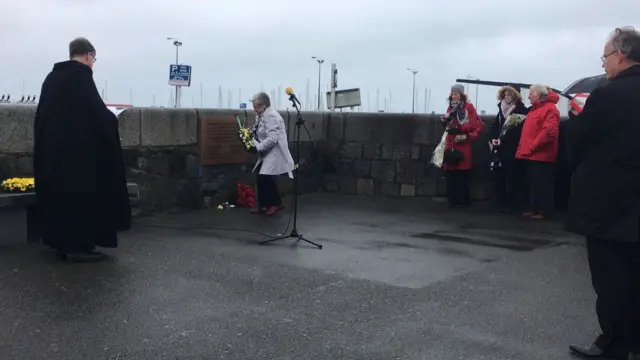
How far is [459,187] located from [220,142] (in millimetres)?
3584

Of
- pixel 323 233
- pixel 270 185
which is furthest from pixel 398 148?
pixel 323 233

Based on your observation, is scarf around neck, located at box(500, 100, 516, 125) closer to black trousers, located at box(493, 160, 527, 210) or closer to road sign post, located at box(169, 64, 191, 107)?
black trousers, located at box(493, 160, 527, 210)

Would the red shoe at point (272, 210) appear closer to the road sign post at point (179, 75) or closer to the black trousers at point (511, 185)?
the black trousers at point (511, 185)

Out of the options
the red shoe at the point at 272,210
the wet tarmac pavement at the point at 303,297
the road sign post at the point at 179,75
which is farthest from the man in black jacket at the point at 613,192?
the road sign post at the point at 179,75

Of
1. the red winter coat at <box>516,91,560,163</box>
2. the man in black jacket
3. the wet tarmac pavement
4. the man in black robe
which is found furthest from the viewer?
the red winter coat at <box>516,91,560,163</box>

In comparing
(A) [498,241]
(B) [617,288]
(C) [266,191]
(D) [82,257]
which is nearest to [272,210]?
(C) [266,191]

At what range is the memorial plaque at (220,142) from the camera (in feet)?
32.9

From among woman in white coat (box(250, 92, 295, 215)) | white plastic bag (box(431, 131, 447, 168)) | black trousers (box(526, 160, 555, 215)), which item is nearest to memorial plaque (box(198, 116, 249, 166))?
woman in white coat (box(250, 92, 295, 215))

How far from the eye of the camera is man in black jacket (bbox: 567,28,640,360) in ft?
13.6

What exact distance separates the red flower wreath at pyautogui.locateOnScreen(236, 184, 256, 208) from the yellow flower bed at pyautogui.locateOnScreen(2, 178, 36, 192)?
11.6 ft

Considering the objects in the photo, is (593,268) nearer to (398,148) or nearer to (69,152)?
(69,152)

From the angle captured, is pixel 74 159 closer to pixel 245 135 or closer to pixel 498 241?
pixel 245 135

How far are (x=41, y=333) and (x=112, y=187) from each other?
228cm

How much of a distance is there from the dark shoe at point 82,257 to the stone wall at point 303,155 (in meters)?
1.62
